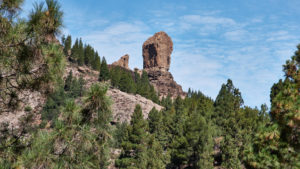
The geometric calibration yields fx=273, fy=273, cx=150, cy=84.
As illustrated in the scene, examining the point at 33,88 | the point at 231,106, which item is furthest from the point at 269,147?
the point at 231,106

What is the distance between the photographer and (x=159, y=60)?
157750mm

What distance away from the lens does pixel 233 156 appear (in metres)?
A: 41.3

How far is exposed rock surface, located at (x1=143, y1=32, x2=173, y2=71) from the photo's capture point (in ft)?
519

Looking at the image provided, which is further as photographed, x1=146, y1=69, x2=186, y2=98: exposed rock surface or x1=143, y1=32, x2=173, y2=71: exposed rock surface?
x1=143, y1=32, x2=173, y2=71: exposed rock surface

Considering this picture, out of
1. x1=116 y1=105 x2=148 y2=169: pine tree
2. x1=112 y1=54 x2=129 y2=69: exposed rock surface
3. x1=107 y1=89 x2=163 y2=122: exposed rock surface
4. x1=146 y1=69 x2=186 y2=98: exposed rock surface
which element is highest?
x1=112 y1=54 x2=129 y2=69: exposed rock surface

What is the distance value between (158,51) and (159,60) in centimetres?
551

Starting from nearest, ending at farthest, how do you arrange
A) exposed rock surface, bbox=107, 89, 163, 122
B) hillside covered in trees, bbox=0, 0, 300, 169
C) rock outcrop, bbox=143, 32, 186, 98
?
hillside covered in trees, bbox=0, 0, 300, 169, exposed rock surface, bbox=107, 89, 163, 122, rock outcrop, bbox=143, 32, 186, 98

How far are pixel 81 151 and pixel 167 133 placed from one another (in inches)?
2069

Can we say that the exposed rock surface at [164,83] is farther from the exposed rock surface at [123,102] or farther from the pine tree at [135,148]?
the pine tree at [135,148]

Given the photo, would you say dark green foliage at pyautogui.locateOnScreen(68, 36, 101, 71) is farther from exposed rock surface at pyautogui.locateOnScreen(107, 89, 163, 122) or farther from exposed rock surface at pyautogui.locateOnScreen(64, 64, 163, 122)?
exposed rock surface at pyautogui.locateOnScreen(107, 89, 163, 122)

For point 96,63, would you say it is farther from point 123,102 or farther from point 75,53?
point 123,102

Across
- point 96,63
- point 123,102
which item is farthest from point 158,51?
point 123,102

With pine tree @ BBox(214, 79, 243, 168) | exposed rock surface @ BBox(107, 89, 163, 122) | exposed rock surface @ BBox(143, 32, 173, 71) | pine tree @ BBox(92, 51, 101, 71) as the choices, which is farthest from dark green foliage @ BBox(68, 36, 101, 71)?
pine tree @ BBox(214, 79, 243, 168)

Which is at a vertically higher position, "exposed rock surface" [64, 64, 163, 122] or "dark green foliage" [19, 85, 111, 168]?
"exposed rock surface" [64, 64, 163, 122]
